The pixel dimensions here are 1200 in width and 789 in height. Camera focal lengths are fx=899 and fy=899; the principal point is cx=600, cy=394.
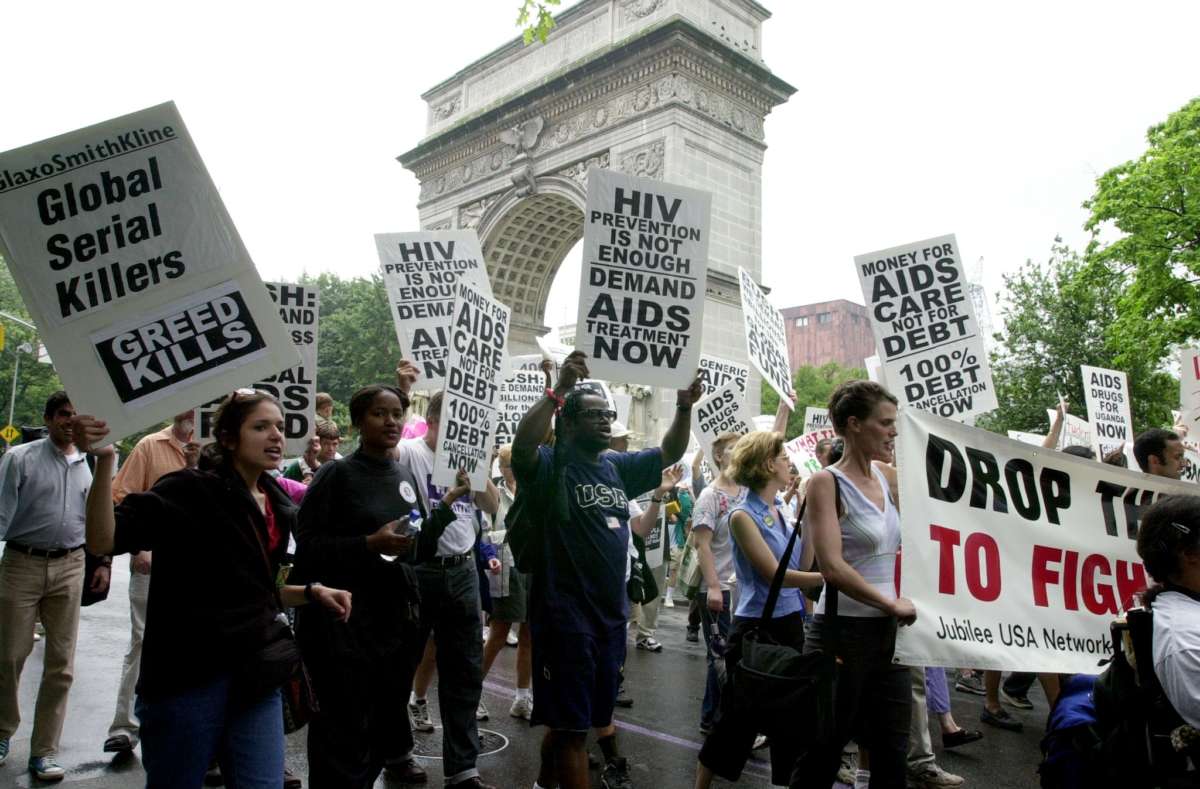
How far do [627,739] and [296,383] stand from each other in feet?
10.6

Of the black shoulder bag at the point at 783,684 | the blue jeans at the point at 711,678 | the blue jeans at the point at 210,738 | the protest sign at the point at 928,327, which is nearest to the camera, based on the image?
the blue jeans at the point at 210,738

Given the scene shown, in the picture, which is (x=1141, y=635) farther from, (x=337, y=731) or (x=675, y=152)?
(x=675, y=152)

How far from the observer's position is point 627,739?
605 centimetres

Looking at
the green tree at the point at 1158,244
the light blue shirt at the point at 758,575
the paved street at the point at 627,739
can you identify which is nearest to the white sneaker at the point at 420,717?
the paved street at the point at 627,739

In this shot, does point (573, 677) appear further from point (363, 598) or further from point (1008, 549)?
point (1008, 549)

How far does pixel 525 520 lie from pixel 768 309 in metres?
5.07

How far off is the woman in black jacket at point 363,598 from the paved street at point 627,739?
1.40 metres

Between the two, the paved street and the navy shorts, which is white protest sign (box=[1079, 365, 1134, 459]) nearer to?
the paved street

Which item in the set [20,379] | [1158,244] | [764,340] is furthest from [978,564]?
[20,379]

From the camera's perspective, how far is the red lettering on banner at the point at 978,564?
3607mm

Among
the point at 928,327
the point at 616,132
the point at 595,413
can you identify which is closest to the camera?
the point at 595,413

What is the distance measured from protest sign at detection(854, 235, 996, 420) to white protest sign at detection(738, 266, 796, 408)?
103 centimetres

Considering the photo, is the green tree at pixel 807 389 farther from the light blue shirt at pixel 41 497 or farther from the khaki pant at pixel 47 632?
the khaki pant at pixel 47 632

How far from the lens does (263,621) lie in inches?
119
